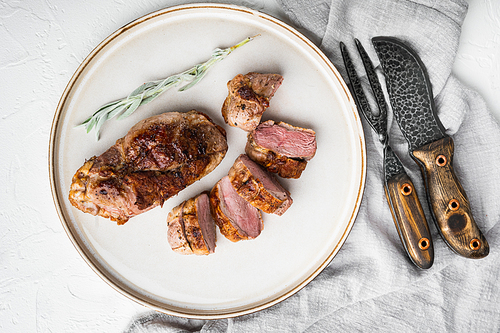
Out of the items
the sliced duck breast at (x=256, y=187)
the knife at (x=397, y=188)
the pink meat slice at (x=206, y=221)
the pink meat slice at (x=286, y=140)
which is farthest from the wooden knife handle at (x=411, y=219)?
the pink meat slice at (x=206, y=221)

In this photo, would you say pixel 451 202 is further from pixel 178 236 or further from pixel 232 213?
pixel 178 236

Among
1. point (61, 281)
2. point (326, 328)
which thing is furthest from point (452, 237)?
point (61, 281)

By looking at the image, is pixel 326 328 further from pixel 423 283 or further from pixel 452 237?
pixel 452 237

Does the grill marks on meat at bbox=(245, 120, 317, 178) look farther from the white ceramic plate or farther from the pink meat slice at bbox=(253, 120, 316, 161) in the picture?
the white ceramic plate

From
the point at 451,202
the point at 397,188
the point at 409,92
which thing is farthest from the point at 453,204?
the point at 409,92

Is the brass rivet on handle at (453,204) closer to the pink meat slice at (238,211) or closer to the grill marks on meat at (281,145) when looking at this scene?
the grill marks on meat at (281,145)

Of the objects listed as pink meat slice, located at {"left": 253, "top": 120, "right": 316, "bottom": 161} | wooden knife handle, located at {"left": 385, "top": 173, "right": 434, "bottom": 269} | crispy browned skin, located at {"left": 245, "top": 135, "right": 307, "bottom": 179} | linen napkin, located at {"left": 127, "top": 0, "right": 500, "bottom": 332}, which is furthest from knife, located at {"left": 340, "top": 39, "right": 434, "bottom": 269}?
crispy browned skin, located at {"left": 245, "top": 135, "right": 307, "bottom": 179}
